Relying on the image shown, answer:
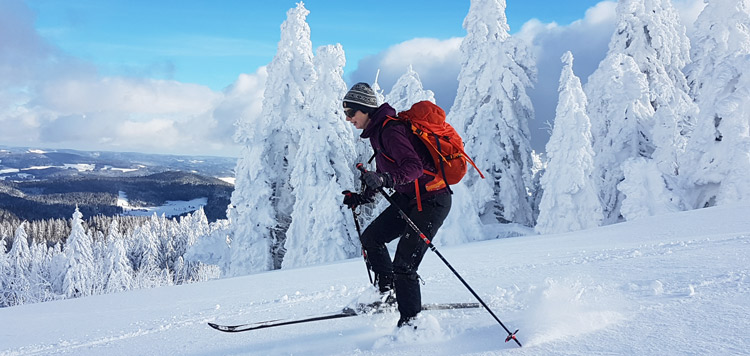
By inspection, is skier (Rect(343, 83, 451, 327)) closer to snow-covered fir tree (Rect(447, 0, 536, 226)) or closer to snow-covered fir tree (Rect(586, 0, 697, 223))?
snow-covered fir tree (Rect(447, 0, 536, 226))

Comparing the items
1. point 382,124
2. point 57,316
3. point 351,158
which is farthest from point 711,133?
point 57,316

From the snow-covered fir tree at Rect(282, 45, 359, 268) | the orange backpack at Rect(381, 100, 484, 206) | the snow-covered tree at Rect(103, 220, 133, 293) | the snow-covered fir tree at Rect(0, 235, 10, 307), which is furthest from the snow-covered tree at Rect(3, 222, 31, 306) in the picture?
the orange backpack at Rect(381, 100, 484, 206)

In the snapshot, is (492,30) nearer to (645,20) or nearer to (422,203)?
(645,20)

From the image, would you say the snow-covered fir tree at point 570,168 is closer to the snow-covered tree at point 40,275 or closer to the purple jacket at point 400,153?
the purple jacket at point 400,153

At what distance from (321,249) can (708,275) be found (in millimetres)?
16613

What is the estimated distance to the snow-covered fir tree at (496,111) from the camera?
2344cm

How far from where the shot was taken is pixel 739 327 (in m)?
2.47

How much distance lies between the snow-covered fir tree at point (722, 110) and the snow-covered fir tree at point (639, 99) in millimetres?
1910

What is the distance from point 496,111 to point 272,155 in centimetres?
1288

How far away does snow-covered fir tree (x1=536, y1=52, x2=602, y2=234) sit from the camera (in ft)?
67.6

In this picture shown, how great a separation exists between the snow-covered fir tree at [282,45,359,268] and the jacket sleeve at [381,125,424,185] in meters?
16.2

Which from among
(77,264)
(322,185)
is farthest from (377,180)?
(77,264)

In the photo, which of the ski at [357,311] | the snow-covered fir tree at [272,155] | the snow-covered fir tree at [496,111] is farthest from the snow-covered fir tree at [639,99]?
the ski at [357,311]

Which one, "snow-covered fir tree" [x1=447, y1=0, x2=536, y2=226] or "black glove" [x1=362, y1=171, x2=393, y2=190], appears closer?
"black glove" [x1=362, y1=171, x2=393, y2=190]
